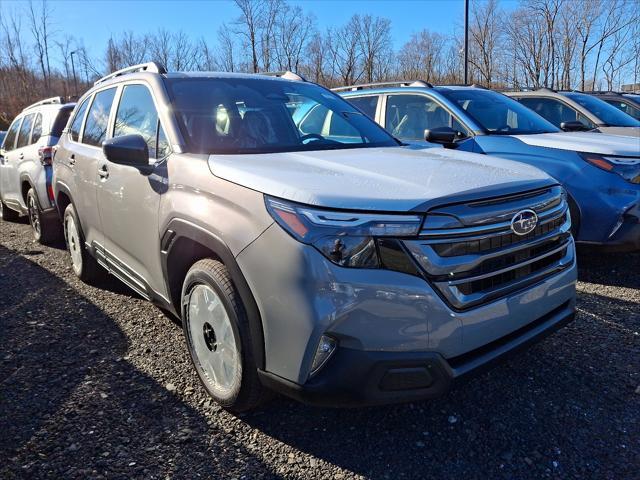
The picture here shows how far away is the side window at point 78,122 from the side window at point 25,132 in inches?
103

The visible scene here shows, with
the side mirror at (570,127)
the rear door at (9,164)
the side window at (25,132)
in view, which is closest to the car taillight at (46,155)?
the side window at (25,132)

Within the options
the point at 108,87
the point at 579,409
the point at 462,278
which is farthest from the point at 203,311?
the point at 108,87

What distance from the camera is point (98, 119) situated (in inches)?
163

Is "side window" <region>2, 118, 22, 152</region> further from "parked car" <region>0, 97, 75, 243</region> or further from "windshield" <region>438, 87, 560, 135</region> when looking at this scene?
"windshield" <region>438, 87, 560, 135</region>

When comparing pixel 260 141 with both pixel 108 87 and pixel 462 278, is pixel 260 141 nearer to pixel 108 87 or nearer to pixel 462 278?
pixel 462 278

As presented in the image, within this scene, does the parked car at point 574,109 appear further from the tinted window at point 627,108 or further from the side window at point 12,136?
the side window at point 12,136

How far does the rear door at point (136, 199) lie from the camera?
2936 mm

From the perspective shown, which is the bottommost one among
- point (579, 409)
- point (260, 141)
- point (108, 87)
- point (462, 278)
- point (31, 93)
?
point (579, 409)

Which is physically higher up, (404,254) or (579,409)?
(404,254)

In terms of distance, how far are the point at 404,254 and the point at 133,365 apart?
2.04m

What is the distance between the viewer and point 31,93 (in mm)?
35969

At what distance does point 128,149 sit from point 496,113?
4177mm

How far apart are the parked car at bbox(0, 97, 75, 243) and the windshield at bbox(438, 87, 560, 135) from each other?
182 inches

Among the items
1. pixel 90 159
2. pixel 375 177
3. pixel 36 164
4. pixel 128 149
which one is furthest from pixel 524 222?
pixel 36 164
